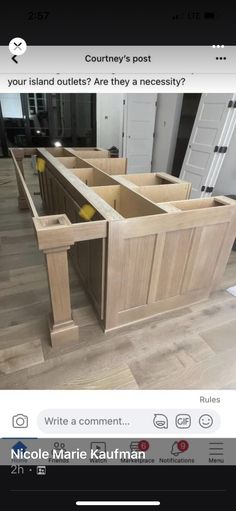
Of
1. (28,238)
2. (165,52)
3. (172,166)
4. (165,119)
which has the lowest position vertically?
(28,238)

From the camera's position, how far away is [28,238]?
2.35 metres

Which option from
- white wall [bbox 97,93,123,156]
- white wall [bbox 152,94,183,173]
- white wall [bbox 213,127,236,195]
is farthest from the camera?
white wall [bbox 97,93,123,156]

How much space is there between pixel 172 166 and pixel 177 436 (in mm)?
3977

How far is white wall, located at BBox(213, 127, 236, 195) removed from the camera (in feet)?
9.06

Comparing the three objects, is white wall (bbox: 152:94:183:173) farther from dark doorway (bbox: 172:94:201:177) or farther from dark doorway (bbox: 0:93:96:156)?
dark doorway (bbox: 0:93:96:156)

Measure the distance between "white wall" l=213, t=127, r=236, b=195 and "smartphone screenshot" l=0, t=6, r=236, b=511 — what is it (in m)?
0.01

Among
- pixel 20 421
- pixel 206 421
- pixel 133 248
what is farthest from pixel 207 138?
pixel 20 421

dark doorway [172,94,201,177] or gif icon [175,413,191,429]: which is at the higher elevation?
dark doorway [172,94,201,177]

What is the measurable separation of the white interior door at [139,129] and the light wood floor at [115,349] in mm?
3046

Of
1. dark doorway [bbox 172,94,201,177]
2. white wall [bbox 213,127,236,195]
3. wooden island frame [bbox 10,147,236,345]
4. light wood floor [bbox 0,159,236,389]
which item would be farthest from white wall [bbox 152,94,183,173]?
light wood floor [bbox 0,159,236,389]

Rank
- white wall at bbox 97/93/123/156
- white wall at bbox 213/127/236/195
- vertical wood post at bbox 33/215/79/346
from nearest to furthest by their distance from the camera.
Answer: vertical wood post at bbox 33/215/79/346 < white wall at bbox 213/127/236/195 < white wall at bbox 97/93/123/156

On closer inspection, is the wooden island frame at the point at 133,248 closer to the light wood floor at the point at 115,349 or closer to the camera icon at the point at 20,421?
the light wood floor at the point at 115,349
